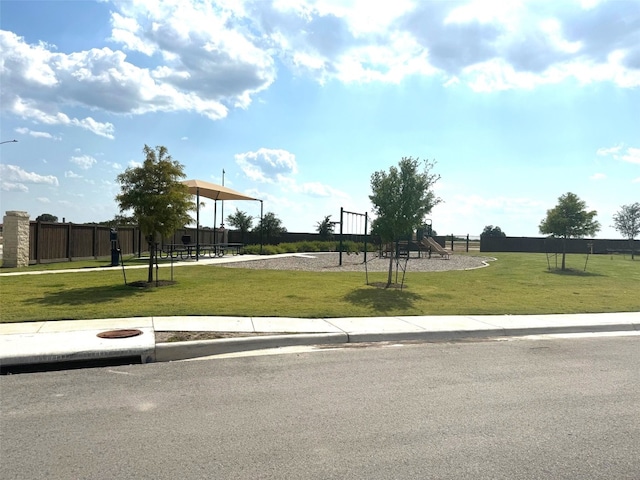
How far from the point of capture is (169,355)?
22.1 ft

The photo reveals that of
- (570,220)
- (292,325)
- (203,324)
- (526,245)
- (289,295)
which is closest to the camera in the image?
(203,324)

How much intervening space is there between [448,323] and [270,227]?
91.8 feet

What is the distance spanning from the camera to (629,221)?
1871 inches

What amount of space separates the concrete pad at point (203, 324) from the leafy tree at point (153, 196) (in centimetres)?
454

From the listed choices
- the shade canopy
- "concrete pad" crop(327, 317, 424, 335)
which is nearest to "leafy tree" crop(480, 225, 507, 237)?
the shade canopy

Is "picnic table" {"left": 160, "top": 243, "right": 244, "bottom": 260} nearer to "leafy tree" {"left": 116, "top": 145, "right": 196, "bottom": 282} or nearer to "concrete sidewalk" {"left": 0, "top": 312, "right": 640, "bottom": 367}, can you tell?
"leafy tree" {"left": 116, "top": 145, "right": 196, "bottom": 282}

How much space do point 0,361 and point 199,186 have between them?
48.1 ft

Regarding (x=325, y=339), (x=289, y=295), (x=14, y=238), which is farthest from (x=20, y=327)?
(x=14, y=238)

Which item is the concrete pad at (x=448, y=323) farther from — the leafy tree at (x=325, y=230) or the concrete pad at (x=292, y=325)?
the leafy tree at (x=325, y=230)

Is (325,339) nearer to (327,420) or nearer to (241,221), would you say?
(327,420)

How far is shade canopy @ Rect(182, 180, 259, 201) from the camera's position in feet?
66.8

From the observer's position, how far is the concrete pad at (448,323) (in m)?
8.57

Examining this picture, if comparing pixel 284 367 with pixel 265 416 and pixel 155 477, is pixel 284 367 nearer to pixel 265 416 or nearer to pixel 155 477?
pixel 265 416

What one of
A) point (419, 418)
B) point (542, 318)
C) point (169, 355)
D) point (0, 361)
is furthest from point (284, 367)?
point (542, 318)
